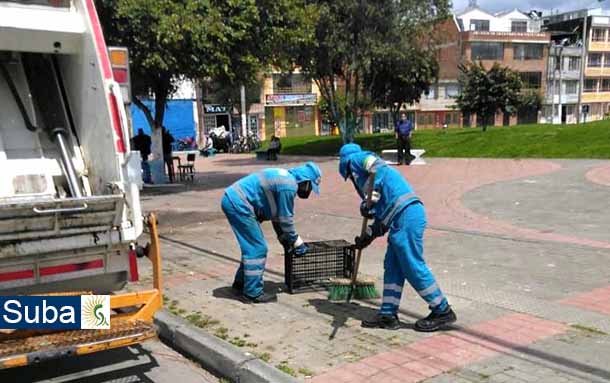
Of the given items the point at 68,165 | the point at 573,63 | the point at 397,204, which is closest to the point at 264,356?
the point at 397,204

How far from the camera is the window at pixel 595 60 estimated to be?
70625 millimetres

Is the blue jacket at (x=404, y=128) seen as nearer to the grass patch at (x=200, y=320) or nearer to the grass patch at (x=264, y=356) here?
the grass patch at (x=200, y=320)

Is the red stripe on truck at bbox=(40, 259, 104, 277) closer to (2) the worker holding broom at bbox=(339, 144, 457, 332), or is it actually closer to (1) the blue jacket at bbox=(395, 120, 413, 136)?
(2) the worker holding broom at bbox=(339, 144, 457, 332)

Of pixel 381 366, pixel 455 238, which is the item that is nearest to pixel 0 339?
pixel 381 366

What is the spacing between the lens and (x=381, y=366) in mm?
4090

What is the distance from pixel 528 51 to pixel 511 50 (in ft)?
8.40

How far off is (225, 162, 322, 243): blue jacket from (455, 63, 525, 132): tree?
3225cm

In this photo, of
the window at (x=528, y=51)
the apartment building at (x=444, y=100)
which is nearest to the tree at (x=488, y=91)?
the apartment building at (x=444, y=100)

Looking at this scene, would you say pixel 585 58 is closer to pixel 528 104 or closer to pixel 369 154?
pixel 528 104

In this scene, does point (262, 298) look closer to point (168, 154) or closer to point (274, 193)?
point (274, 193)

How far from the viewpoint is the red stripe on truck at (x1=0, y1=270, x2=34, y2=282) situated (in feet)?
13.0

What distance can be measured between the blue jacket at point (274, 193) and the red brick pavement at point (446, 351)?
5.58 ft

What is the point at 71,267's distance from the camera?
4219 mm

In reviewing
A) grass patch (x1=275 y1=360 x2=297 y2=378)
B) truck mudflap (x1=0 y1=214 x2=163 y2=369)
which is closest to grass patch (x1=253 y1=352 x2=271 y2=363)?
grass patch (x1=275 y1=360 x2=297 y2=378)
